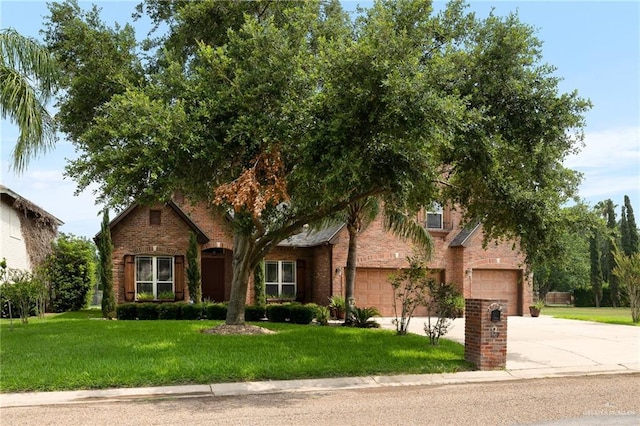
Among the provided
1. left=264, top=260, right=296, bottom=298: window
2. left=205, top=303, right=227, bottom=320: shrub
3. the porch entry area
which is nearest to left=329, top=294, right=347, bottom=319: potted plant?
left=264, top=260, right=296, bottom=298: window

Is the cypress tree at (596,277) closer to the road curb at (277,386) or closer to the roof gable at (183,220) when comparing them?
the roof gable at (183,220)

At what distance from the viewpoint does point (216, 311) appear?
21281 mm

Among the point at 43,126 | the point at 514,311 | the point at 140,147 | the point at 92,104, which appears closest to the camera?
the point at 140,147

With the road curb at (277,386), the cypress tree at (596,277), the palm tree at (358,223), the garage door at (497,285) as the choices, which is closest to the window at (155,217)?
the palm tree at (358,223)

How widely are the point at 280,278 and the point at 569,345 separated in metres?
13.5

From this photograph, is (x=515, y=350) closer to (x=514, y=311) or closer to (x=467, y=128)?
(x=467, y=128)

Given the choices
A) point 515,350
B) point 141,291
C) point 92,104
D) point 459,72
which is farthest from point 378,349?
point 141,291

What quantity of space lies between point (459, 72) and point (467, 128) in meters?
1.19

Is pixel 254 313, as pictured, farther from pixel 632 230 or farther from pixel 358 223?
pixel 632 230

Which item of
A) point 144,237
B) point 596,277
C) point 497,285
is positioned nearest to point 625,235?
point 596,277

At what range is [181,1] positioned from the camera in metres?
15.3

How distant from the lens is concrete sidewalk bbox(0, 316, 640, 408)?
8.96m

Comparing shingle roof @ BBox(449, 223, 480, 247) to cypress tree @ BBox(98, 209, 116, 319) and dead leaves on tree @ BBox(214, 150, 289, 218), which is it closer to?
cypress tree @ BBox(98, 209, 116, 319)

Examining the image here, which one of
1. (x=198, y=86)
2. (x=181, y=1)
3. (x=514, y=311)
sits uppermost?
(x=181, y=1)
